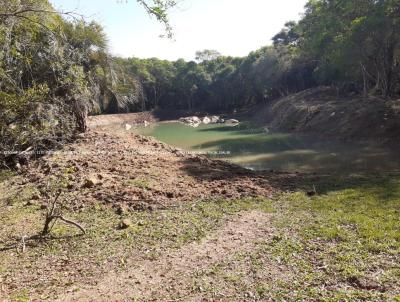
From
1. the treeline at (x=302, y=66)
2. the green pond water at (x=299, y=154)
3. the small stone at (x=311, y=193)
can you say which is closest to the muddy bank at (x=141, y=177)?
the small stone at (x=311, y=193)

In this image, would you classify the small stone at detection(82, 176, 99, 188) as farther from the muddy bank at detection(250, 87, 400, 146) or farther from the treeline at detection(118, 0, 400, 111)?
the muddy bank at detection(250, 87, 400, 146)

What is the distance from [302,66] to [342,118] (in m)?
24.9

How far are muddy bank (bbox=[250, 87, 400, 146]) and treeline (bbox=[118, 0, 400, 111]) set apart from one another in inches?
121

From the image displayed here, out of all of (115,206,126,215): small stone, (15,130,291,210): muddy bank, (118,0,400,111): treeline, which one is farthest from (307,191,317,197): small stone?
(118,0,400,111): treeline

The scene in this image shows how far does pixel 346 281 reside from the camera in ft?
20.6

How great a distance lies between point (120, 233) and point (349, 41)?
27532 millimetres

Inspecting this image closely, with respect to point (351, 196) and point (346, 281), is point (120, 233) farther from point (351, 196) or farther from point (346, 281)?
point (351, 196)

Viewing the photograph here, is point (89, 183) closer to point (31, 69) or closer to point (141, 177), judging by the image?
point (141, 177)

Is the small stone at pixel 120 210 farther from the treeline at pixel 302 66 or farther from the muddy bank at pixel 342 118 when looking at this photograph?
the muddy bank at pixel 342 118

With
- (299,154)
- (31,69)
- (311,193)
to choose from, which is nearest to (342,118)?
(299,154)

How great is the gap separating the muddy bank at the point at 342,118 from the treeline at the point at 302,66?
308 centimetres

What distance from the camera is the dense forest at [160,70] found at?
7.59 meters

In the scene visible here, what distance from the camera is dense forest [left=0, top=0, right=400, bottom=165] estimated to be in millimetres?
7586

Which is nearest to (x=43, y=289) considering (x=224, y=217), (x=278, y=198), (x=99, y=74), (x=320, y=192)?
(x=224, y=217)
